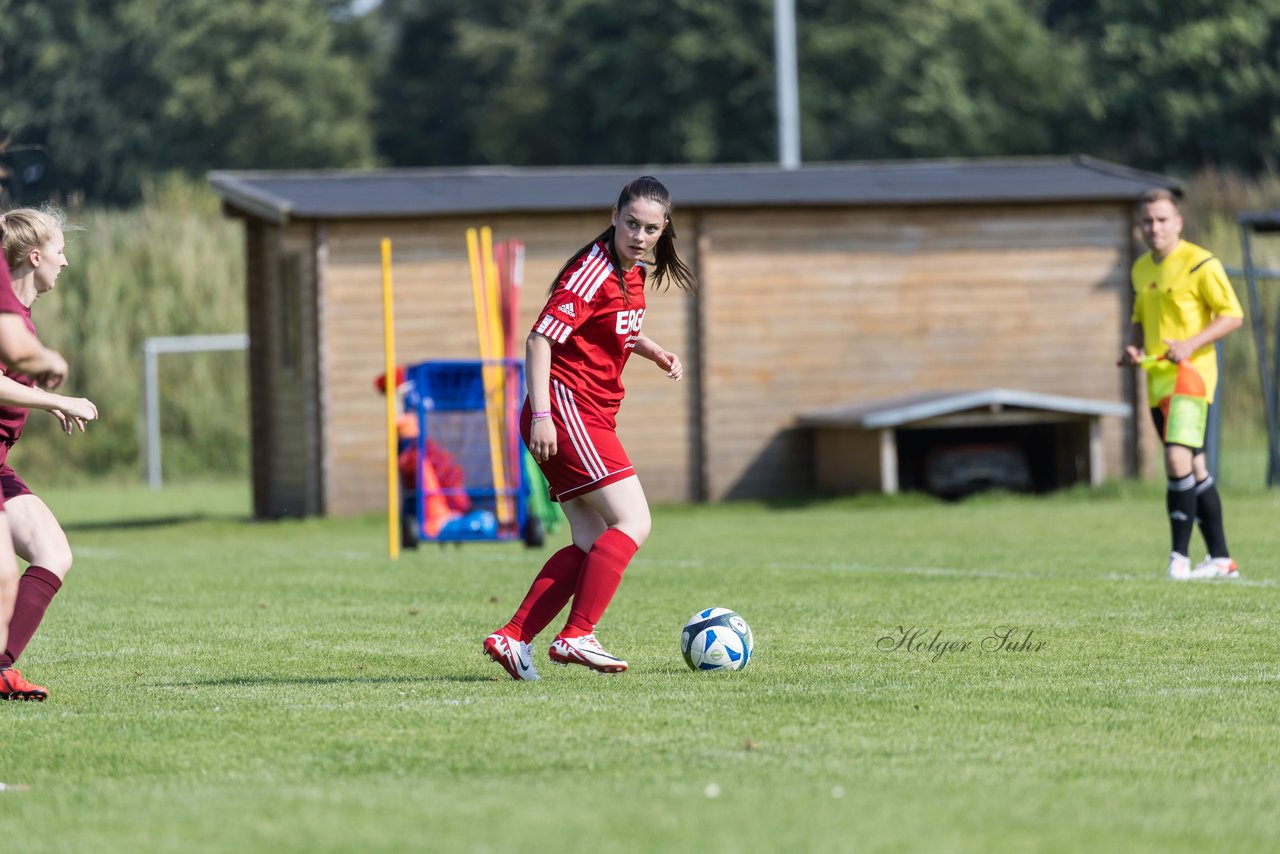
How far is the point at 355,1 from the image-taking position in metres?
65.4

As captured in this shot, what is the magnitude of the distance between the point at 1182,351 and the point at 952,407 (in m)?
9.45

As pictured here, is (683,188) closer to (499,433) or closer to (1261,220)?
(499,433)

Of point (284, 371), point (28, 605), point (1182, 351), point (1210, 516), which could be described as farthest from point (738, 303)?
point (28, 605)

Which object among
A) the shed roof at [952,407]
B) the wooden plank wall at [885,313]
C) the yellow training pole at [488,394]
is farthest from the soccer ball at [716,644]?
the wooden plank wall at [885,313]

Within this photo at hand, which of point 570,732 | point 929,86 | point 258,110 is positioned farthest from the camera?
point 258,110

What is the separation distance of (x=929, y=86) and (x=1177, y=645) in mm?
43840

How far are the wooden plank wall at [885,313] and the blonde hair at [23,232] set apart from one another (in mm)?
15458

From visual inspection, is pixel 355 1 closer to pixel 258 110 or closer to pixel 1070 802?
pixel 258 110

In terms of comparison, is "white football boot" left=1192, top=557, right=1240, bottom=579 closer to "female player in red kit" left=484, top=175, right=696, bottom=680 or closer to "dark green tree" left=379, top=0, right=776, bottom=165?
"female player in red kit" left=484, top=175, right=696, bottom=680

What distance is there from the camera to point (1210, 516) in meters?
11.3

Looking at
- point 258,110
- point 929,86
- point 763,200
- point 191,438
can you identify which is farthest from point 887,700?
point 258,110

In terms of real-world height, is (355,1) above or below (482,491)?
above
